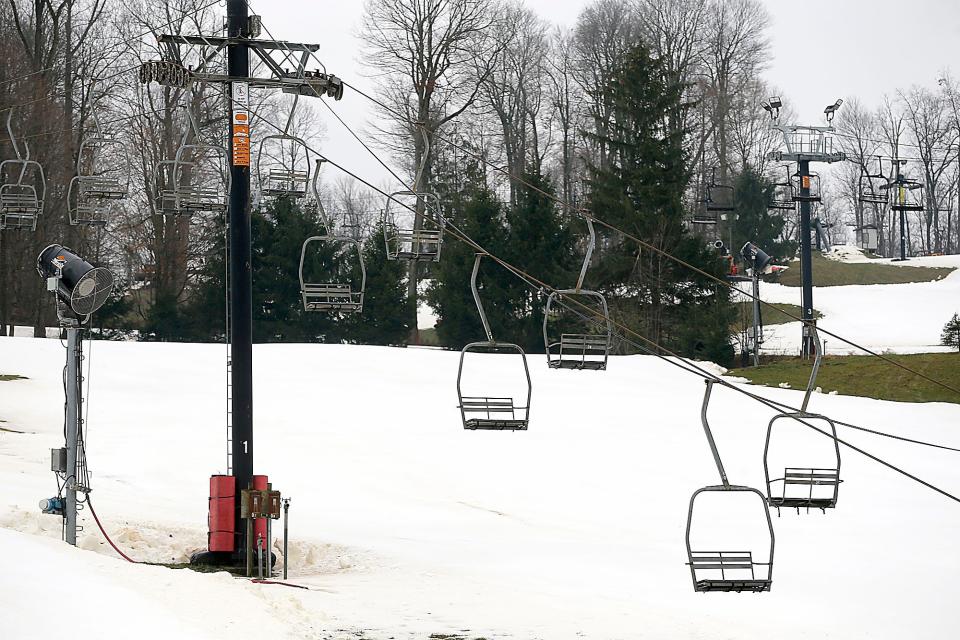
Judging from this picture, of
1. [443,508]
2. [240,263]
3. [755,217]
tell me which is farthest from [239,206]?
[755,217]

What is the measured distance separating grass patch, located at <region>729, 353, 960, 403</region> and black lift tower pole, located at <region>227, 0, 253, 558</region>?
20.3 m

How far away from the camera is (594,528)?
18000mm

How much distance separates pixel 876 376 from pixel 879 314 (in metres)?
15.1

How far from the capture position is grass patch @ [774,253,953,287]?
54.9 metres

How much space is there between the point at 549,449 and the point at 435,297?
63.5 feet

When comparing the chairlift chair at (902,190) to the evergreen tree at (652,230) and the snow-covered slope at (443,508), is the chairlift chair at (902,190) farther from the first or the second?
the snow-covered slope at (443,508)

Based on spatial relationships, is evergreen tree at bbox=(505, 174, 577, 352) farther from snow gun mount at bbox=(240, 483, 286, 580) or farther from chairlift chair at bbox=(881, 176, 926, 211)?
snow gun mount at bbox=(240, 483, 286, 580)

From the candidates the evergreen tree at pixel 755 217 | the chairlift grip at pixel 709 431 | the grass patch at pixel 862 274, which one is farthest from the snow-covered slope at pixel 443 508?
the grass patch at pixel 862 274

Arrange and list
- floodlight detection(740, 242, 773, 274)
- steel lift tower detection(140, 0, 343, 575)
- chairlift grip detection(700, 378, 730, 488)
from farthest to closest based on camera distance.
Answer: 1. floodlight detection(740, 242, 773, 274)
2. steel lift tower detection(140, 0, 343, 575)
3. chairlift grip detection(700, 378, 730, 488)

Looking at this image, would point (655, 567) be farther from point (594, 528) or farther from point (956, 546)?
point (956, 546)

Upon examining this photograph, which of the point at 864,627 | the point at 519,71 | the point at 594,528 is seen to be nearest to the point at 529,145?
the point at 519,71

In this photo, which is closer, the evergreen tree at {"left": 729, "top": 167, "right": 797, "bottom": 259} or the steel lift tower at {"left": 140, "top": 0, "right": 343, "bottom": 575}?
the steel lift tower at {"left": 140, "top": 0, "right": 343, "bottom": 575}

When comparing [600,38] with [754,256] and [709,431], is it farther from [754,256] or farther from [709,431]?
[709,431]

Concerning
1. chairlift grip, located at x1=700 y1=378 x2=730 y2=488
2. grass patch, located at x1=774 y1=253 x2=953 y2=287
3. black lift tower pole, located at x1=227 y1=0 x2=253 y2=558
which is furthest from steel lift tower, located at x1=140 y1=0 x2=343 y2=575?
grass patch, located at x1=774 y1=253 x2=953 y2=287
